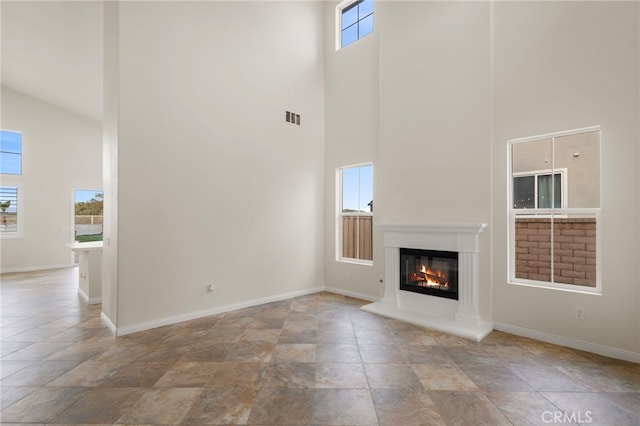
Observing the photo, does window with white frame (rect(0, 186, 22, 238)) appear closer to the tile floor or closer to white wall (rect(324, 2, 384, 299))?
the tile floor

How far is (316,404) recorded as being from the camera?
216 centimetres

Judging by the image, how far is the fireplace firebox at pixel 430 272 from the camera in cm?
399

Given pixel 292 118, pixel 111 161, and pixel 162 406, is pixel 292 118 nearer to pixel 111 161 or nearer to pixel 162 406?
pixel 111 161

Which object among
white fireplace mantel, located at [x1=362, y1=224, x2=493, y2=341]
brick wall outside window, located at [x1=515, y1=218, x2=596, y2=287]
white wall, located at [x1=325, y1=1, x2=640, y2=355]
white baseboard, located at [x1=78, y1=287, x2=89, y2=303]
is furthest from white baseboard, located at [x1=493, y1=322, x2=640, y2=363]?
white baseboard, located at [x1=78, y1=287, x2=89, y2=303]

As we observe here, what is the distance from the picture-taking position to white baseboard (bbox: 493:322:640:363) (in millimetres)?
2820

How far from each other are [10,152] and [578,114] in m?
11.2

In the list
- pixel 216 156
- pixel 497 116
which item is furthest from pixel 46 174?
pixel 497 116

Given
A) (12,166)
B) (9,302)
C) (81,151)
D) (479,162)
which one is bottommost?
(9,302)

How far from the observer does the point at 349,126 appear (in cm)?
537

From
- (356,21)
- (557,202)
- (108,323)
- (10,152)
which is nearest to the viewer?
(557,202)

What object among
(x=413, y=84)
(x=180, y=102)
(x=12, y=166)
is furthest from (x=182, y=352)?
(x=12, y=166)

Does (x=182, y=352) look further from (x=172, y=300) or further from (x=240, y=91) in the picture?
(x=240, y=91)

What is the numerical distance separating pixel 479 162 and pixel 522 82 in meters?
1.00

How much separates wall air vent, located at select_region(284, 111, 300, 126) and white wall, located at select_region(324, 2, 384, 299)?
2.21 ft
